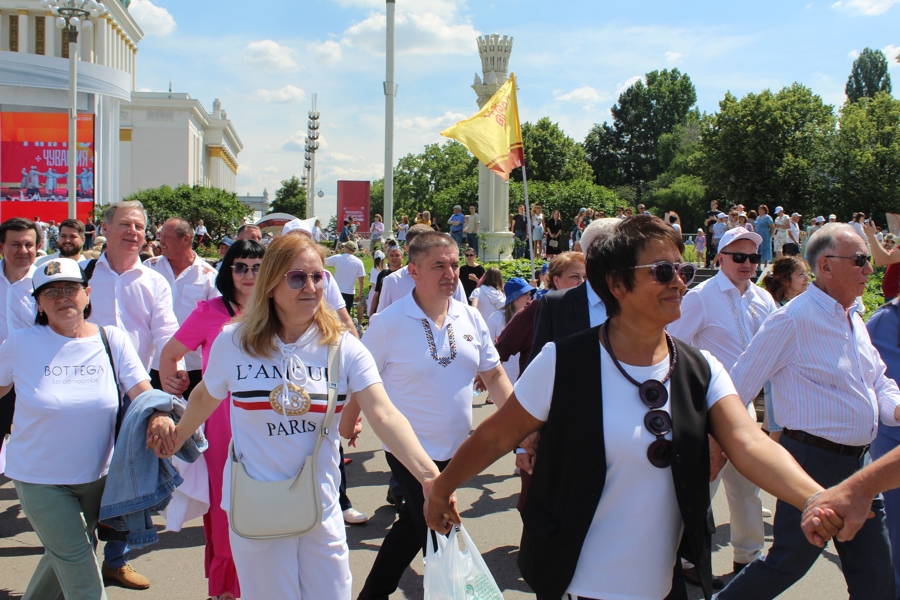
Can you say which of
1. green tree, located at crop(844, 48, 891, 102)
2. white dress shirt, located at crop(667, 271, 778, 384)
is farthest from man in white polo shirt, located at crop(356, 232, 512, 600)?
green tree, located at crop(844, 48, 891, 102)

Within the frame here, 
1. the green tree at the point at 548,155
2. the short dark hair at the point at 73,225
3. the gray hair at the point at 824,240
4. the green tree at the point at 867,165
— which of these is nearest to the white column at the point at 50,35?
the green tree at the point at 548,155

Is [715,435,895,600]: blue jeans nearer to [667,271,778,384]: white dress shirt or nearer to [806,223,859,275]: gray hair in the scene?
[806,223,859,275]: gray hair

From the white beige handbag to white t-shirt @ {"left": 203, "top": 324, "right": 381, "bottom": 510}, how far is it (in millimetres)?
56

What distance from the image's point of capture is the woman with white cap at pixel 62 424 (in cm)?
368

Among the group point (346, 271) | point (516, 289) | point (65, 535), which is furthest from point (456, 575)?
point (346, 271)

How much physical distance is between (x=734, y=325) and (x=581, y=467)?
9.91 ft

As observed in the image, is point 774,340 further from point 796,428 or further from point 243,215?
point 243,215

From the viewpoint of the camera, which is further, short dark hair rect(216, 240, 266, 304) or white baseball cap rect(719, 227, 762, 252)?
white baseball cap rect(719, 227, 762, 252)

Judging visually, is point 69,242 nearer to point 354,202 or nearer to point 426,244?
point 426,244

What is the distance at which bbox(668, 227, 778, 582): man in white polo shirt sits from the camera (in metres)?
4.98

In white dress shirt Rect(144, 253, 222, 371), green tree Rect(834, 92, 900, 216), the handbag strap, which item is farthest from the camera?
green tree Rect(834, 92, 900, 216)

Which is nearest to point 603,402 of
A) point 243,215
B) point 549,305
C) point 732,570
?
point 549,305

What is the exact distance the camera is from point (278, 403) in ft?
9.89

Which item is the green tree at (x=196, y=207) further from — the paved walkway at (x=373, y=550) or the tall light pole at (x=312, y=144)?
the paved walkway at (x=373, y=550)
